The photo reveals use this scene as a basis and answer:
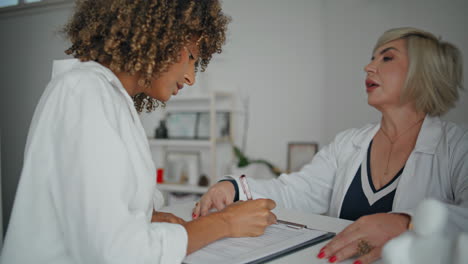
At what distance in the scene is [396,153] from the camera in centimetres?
160

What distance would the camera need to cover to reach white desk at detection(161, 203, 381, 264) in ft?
2.66

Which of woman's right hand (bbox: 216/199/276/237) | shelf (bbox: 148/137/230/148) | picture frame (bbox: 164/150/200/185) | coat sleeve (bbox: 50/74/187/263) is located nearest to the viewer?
coat sleeve (bbox: 50/74/187/263)

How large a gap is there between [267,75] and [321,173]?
2102 millimetres

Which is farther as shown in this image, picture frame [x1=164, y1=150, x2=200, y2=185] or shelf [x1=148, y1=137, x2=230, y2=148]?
picture frame [x1=164, y1=150, x2=200, y2=185]

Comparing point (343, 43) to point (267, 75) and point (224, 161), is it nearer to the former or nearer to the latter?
point (267, 75)

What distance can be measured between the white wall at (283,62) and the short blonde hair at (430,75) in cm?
109

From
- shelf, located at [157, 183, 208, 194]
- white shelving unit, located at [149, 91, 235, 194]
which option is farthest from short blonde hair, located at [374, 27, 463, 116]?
shelf, located at [157, 183, 208, 194]

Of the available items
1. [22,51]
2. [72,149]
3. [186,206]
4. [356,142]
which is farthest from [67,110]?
[22,51]

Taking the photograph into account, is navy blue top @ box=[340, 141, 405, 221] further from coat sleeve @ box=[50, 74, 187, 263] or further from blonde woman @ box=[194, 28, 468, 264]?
coat sleeve @ box=[50, 74, 187, 263]

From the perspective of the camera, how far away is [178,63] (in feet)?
3.21

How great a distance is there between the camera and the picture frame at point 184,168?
3.75 metres

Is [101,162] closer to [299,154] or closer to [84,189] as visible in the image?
[84,189]

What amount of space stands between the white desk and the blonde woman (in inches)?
4.1

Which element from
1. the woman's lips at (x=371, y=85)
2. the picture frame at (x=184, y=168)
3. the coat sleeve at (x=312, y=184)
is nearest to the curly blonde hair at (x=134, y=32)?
the coat sleeve at (x=312, y=184)
